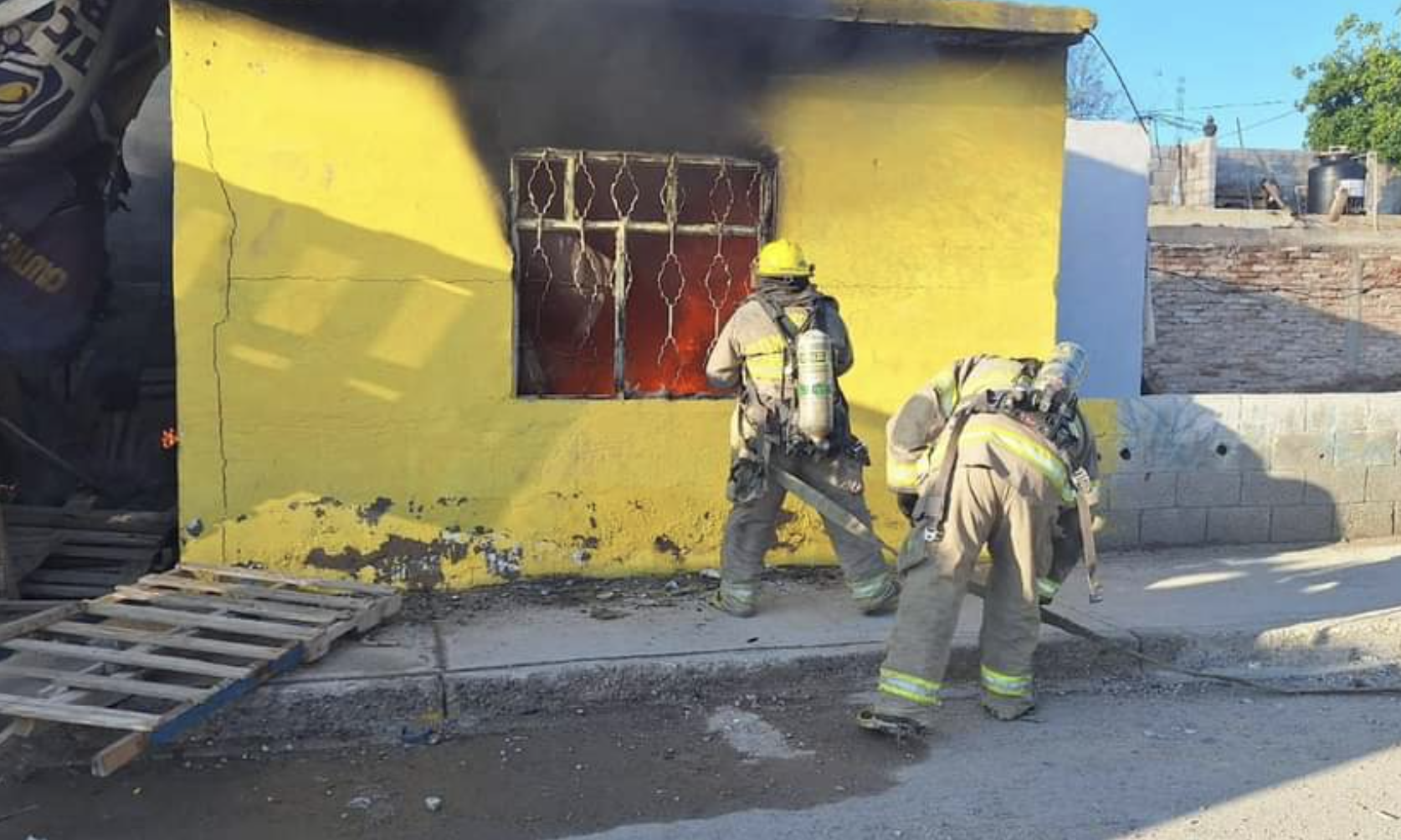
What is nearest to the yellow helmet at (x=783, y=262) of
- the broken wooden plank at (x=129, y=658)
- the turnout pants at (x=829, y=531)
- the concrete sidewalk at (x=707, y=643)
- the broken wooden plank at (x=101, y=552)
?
the turnout pants at (x=829, y=531)

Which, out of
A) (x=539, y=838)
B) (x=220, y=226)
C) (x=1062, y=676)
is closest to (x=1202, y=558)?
(x=1062, y=676)

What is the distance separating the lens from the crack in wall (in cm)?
511

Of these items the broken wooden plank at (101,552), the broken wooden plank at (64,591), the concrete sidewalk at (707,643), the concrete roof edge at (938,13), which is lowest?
the concrete sidewalk at (707,643)

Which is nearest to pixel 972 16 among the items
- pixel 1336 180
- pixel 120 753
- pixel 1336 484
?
pixel 1336 484

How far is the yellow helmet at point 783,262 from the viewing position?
5.02 meters

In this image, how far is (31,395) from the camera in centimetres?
615

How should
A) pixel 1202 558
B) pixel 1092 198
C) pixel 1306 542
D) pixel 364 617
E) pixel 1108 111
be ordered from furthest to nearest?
pixel 1108 111
pixel 1092 198
pixel 1306 542
pixel 1202 558
pixel 364 617

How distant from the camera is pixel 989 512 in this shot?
4094 millimetres

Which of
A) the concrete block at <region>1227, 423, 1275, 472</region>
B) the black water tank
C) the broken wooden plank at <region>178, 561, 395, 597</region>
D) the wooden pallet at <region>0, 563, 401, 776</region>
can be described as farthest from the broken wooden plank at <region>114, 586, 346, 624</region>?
the black water tank

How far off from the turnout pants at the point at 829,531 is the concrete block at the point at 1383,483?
3.98m

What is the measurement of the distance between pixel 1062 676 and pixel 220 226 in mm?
4376

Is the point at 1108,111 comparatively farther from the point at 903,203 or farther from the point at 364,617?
the point at 364,617

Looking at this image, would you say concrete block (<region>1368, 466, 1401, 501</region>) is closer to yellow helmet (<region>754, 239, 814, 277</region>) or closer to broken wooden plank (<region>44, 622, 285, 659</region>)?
yellow helmet (<region>754, 239, 814, 277</region>)

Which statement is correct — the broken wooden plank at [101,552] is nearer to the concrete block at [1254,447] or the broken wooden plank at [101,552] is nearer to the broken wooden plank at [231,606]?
the broken wooden plank at [231,606]
